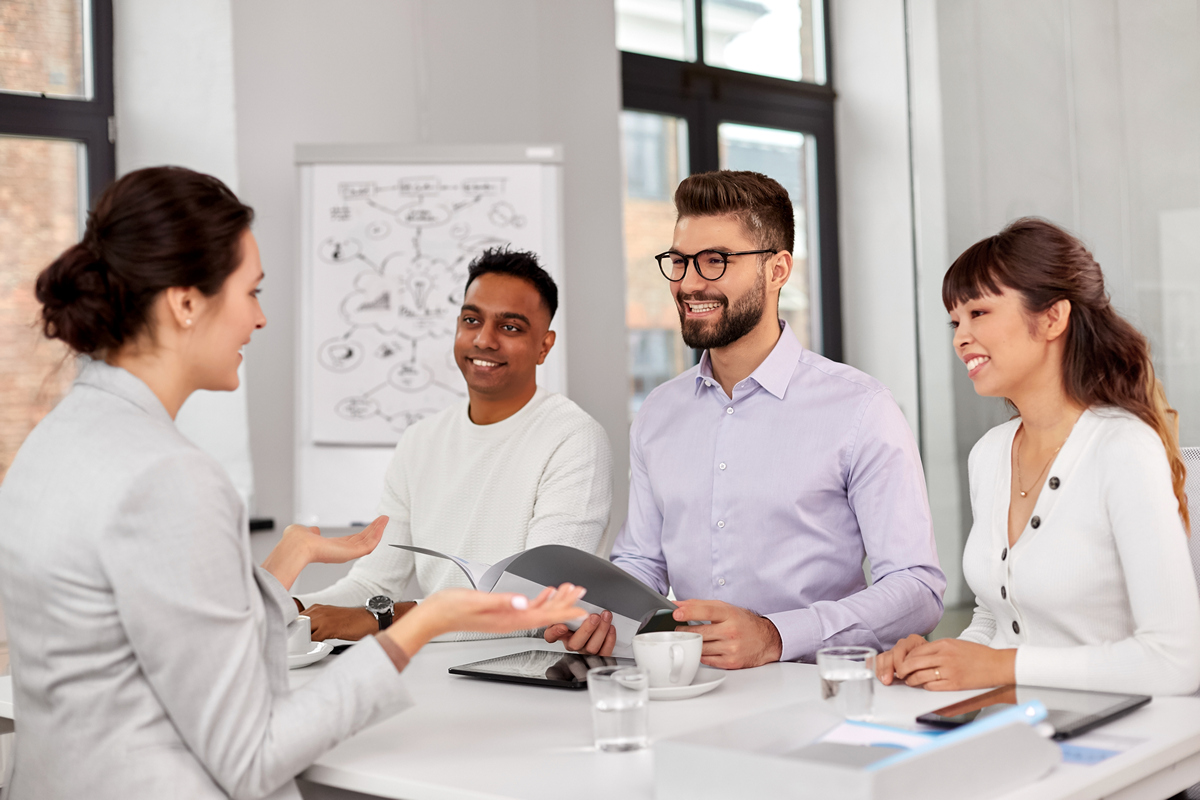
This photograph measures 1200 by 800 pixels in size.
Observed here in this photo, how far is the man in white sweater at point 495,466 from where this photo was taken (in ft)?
7.74

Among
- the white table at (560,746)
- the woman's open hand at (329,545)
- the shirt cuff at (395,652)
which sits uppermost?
the woman's open hand at (329,545)

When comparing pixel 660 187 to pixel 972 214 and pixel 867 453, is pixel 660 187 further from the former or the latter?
pixel 867 453

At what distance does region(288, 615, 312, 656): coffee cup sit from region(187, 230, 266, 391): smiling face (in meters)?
0.56

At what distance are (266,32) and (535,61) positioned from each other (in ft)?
3.44

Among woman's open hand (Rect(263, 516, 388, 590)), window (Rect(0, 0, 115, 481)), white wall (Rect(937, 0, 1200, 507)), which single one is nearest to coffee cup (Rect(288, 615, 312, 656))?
woman's open hand (Rect(263, 516, 388, 590))

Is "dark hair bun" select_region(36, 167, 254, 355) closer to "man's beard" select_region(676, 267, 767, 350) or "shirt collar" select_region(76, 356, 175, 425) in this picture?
"shirt collar" select_region(76, 356, 175, 425)

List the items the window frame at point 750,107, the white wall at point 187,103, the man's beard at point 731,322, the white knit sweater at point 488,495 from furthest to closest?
the window frame at point 750,107, the white wall at point 187,103, the white knit sweater at point 488,495, the man's beard at point 731,322

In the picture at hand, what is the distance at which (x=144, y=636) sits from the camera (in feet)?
3.70

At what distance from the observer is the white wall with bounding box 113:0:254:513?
3.73 metres

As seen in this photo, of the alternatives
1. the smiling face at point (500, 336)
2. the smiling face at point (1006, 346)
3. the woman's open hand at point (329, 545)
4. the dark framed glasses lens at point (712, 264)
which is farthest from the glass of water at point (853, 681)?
the smiling face at point (500, 336)

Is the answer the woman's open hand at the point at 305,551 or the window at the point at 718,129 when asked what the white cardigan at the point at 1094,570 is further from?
the window at the point at 718,129

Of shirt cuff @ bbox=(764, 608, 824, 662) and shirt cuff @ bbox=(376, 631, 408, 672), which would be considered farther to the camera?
shirt cuff @ bbox=(764, 608, 824, 662)

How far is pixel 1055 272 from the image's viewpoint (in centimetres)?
171

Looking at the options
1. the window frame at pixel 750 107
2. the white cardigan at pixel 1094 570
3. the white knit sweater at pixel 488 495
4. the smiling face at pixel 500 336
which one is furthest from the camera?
the window frame at pixel 750 107
